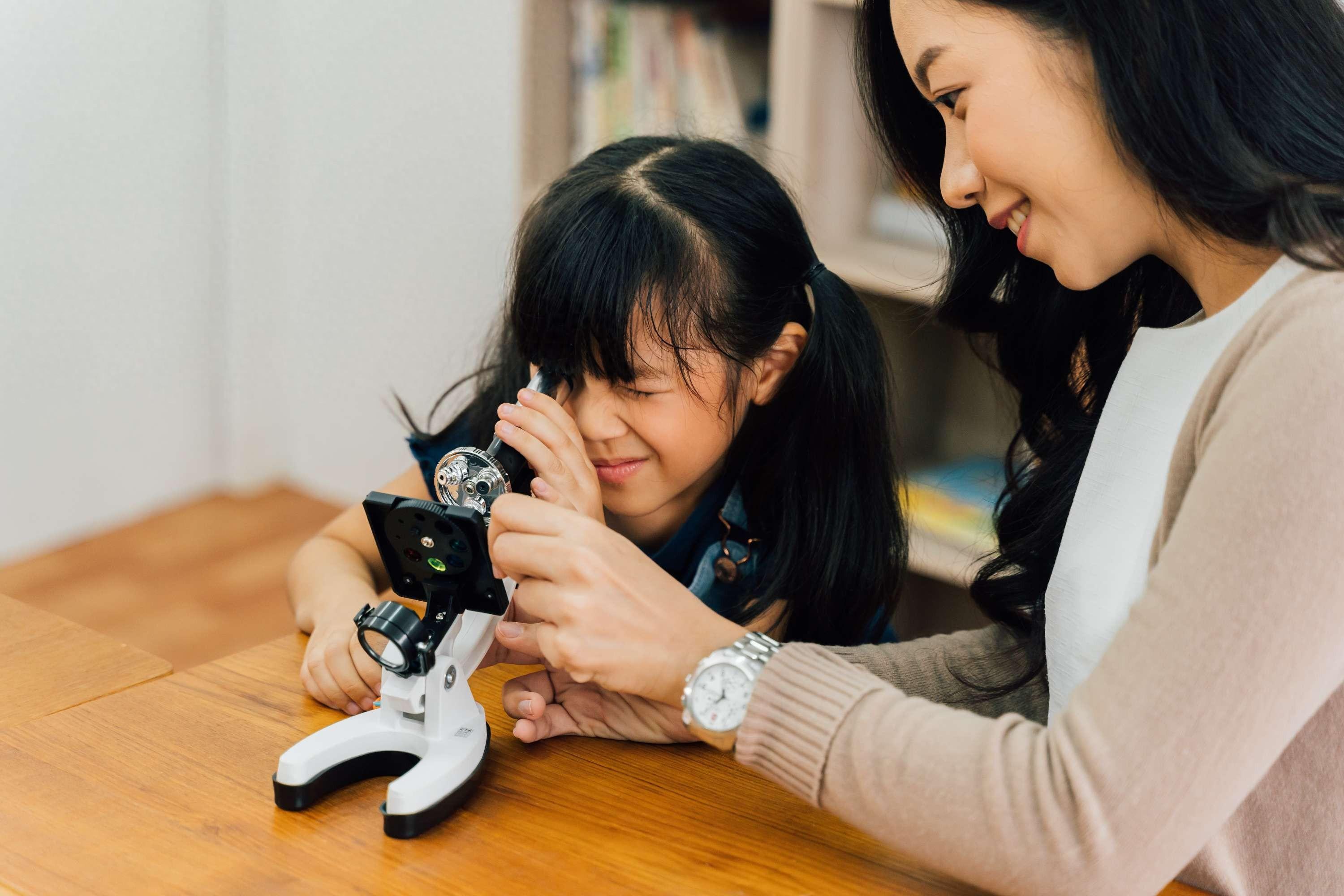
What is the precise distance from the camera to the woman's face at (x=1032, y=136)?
33.6 inches

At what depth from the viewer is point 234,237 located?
3.03 meters

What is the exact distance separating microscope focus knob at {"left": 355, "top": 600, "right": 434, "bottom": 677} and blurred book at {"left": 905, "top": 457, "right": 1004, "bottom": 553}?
4.45ft

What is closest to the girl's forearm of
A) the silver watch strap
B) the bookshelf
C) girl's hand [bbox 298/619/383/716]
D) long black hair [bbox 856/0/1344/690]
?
girl's hand [bbox 298/619/383/716]

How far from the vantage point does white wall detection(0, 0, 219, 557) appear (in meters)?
2.63

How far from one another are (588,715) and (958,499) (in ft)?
4.61

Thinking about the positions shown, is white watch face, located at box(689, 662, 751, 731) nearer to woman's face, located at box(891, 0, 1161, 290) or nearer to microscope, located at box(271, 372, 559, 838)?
microscope, located at box(271, 372, 559, 838)

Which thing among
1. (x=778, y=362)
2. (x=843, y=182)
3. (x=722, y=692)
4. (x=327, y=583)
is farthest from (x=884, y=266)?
(x=722, y=692)

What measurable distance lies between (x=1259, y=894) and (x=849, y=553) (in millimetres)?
519

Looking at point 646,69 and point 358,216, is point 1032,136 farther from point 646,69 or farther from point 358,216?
point 358,216

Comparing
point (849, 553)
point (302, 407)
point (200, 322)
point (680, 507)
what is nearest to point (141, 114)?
point (200, 322)

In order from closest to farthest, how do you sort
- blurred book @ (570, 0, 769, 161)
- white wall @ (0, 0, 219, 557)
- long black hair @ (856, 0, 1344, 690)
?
long black hair @ (856, 0, 1344, 690)
blurred book @ (570, 0, 769, 161)
white wall @ (0, 0, 219, 557)

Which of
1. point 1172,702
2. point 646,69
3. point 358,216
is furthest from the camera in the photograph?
point 358,216

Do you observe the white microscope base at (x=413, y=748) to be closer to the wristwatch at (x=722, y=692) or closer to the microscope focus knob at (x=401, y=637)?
the microscope focus knob at (x=401, y=637)

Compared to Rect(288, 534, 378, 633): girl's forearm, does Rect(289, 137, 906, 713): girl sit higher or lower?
higher
